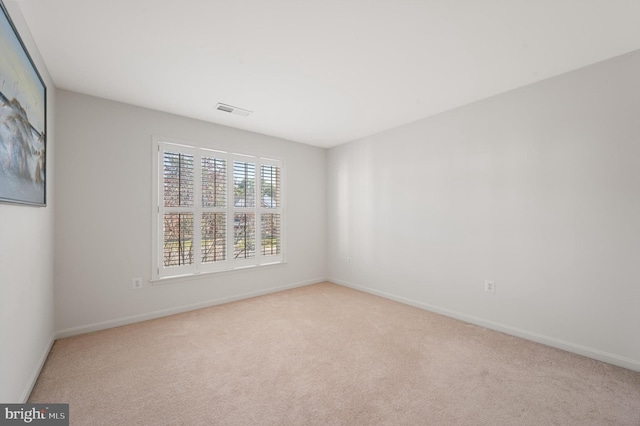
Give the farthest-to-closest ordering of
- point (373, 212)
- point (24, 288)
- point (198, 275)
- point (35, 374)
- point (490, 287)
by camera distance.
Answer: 1. point (373, 212)
2. point (198, 275)
3. point (490, 287)
4. point (35, 374)
5. point (24, 288)

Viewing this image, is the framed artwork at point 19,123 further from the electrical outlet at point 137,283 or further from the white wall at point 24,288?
the electrical outlet at point 137,283

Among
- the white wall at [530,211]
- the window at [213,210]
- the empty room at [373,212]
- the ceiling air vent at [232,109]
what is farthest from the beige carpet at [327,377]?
the ceiling air vent at [232,109]

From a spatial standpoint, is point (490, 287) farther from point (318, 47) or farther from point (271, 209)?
point (271, 209)

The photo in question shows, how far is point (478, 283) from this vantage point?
3.05 metres

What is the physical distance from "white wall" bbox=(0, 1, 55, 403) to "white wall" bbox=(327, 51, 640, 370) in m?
3.69

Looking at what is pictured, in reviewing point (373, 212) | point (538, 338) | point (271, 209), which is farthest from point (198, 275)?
point (538, 338)

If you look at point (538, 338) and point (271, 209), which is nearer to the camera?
point (538, 338)

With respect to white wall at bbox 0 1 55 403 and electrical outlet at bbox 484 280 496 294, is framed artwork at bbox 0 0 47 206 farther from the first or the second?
electrical outlet at bbox 484 280 496 294

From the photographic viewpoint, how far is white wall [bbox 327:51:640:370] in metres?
2.21

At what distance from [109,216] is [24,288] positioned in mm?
1347

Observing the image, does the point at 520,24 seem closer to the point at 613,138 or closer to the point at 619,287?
the point at 613,138

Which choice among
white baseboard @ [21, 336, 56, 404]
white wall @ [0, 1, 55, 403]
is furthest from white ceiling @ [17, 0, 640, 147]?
white baseboard @ [21, 336, 56, 404]

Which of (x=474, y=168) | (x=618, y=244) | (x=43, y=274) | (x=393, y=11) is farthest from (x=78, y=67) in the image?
(x=618, y=244)

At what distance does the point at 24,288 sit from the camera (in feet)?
5.84
